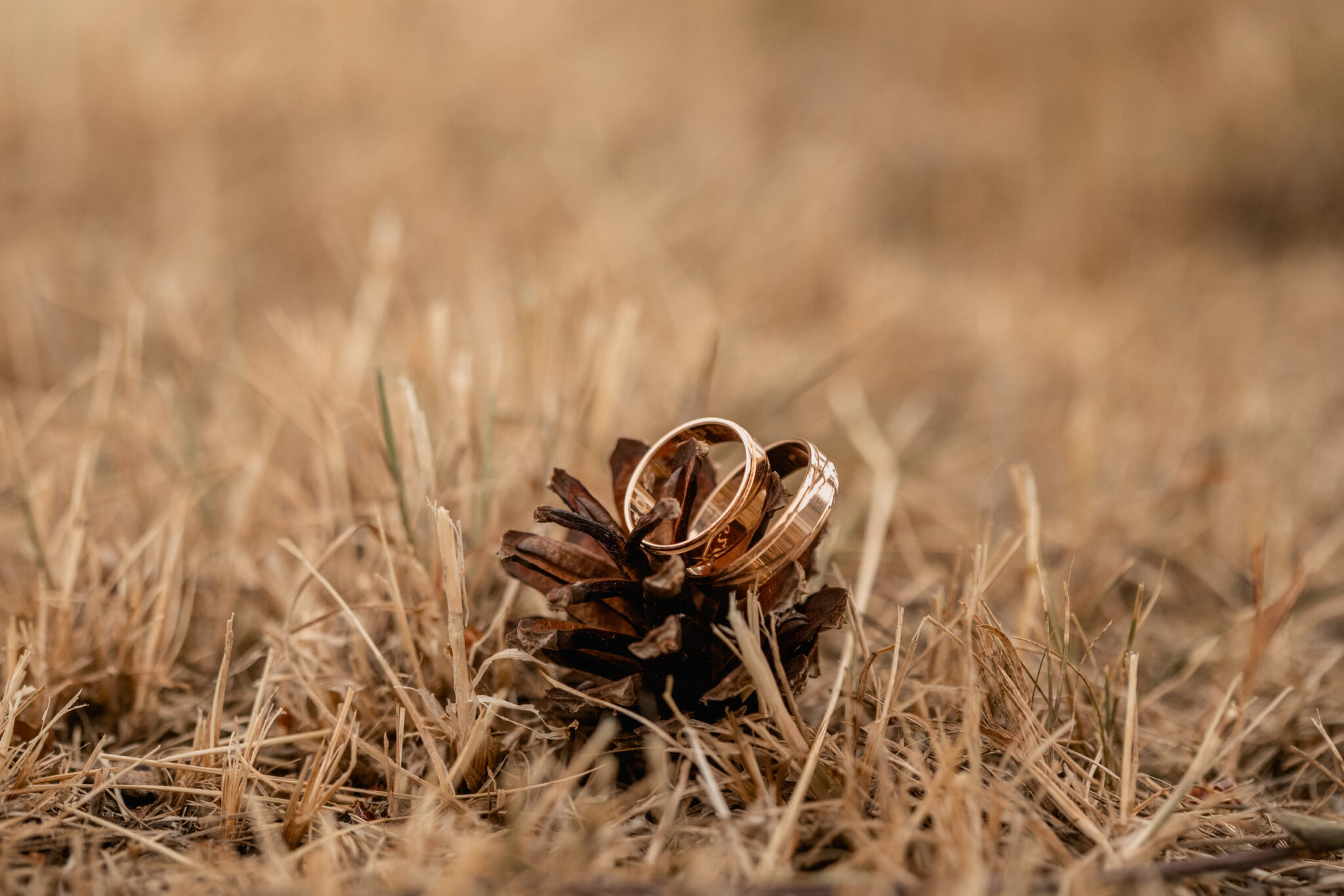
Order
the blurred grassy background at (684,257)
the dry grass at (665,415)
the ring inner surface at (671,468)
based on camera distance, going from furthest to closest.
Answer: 1. the blurred grassy background at (684,257)
2. the ring inner surface at (671,468)
3. the dry grass at (665,415)

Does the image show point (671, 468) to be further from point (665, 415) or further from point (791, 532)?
point (665, 415)

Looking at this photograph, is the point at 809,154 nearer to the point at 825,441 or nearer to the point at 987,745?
the point at 825,441

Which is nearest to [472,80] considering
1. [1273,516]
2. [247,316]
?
[247,316]

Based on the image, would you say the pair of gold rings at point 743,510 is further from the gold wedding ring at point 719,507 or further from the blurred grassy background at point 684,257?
the blurred grassy background at point 684,257

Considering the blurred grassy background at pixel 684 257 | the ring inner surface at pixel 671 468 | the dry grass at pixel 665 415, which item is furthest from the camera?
the blurred grassy background at pixel 684 257

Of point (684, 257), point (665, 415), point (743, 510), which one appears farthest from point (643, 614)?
point (684, 257)

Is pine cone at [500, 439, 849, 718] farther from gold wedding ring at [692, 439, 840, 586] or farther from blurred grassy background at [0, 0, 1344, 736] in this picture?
blurred grassy background at [0, 0, 1344, 736]

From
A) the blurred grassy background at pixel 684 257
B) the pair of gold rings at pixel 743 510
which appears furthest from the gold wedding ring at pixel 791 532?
the blurred grassy background at pixel 684 257
